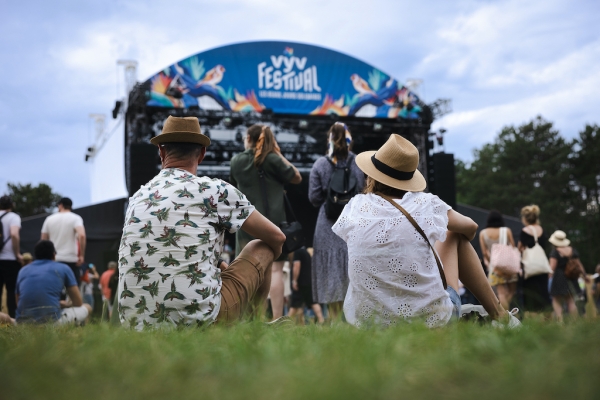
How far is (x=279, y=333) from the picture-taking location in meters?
1.80

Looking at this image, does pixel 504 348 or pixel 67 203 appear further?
pixel 67 203

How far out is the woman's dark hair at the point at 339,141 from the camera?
4.49m

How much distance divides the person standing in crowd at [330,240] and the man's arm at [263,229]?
1736 mm

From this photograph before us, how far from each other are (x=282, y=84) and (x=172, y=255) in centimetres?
1193

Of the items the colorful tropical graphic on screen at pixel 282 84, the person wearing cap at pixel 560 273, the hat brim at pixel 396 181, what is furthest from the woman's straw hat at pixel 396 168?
the colorful tropical graphic on screen at pixel 282 84

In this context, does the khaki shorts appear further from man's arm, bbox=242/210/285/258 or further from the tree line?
the tree line

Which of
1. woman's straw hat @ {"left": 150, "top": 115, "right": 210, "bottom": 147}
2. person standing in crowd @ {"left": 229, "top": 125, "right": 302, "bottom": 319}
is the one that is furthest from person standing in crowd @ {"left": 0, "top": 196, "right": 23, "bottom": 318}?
woman's straw hat @ {"left": 150, "top": 115, "right": 210, "bottom": 147}

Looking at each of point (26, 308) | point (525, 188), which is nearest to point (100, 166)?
point (26, 308)

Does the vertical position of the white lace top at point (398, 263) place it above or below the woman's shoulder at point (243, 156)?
below

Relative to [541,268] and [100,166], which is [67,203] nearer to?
[541,268]

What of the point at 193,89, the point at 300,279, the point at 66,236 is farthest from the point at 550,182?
the point at 66,236

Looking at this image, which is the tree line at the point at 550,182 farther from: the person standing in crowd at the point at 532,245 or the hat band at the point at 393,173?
the hat band at the point at 393,173

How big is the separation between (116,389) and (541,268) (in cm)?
582

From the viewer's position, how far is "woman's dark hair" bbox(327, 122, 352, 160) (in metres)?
4.49
